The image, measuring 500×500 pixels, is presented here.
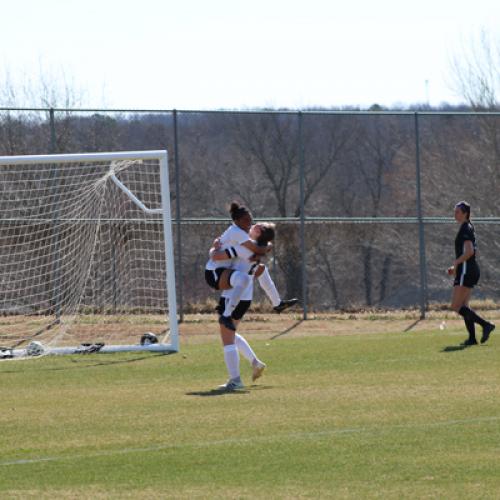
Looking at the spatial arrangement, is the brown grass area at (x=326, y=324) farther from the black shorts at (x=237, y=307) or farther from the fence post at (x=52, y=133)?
the black shorts at (x=237, y=307)

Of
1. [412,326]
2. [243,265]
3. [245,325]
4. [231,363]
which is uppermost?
[243,265]

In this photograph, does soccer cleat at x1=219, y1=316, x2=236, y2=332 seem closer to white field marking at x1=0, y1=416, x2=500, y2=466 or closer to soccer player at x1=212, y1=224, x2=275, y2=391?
soccer player at x1=212, y1=224, x2=275, y2=391

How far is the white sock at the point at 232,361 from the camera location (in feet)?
47.5

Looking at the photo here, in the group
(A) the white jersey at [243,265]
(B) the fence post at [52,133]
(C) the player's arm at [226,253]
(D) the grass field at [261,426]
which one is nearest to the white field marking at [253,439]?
(D) the grass field at [261,426]

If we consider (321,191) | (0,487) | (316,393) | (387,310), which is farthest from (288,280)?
(0,487)

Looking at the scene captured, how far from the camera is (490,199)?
105 ft

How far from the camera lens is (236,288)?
14.8m

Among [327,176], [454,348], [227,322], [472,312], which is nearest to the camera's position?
[227,322]

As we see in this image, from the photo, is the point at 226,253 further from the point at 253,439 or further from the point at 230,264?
the point at 253,439

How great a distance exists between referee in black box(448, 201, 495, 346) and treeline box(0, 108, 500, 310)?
283 inches

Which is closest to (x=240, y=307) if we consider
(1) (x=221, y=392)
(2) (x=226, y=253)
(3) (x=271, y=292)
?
(3) (x=271, y=292)

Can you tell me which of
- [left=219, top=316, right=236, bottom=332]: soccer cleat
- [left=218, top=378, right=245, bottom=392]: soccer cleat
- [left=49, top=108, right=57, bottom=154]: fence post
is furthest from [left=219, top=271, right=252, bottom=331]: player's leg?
[left=49, top=108, right=57, bottom=154]: fence post

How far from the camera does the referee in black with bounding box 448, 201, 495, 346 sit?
19.2 m

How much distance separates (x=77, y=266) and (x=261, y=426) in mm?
11633
